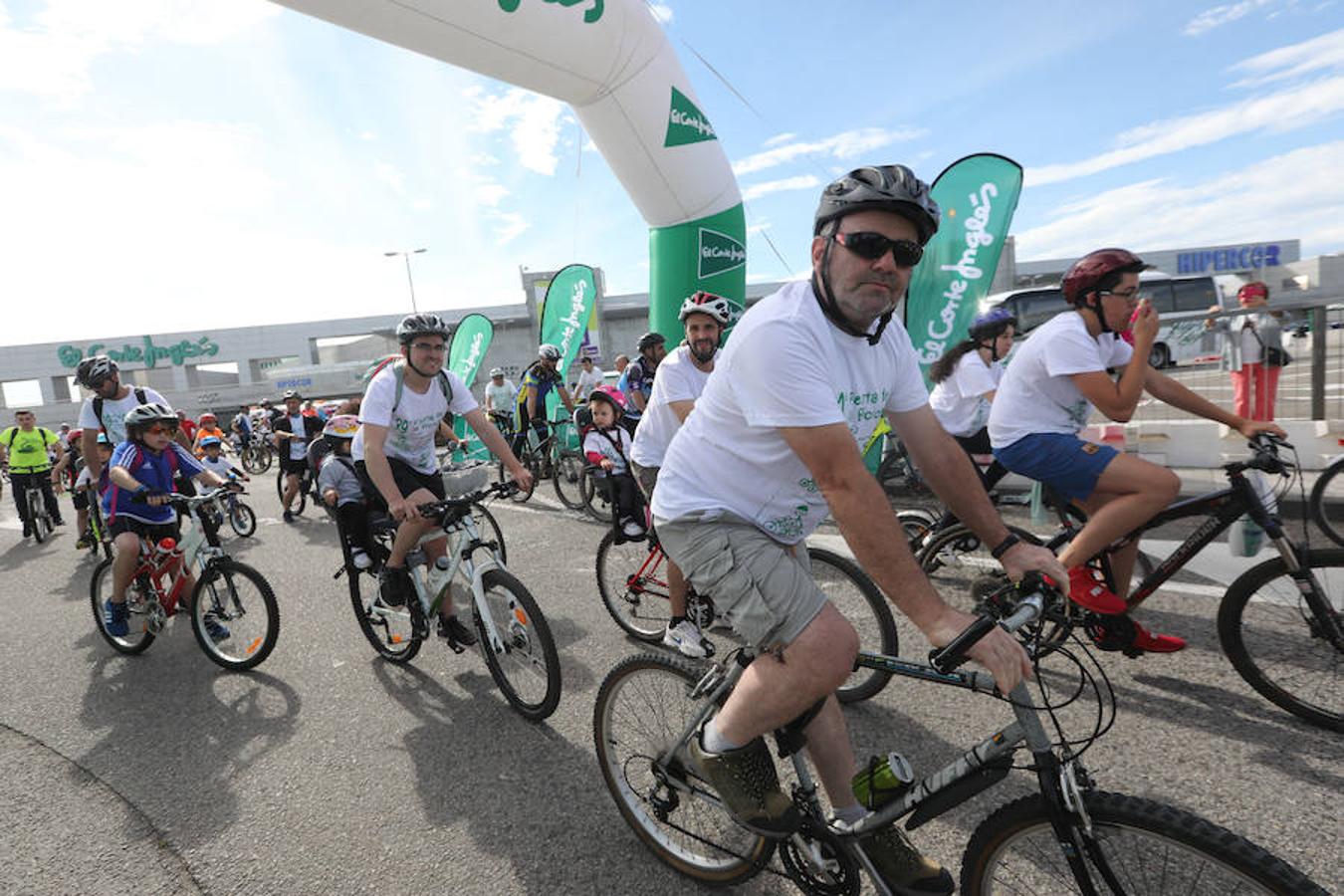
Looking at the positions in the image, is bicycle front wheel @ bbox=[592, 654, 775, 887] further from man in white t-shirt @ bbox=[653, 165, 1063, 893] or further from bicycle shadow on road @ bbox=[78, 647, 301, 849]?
bicycle shadow on road @ bbox=[78, 647, 301, 849]

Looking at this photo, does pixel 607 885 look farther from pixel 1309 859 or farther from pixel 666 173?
pixel 666 173

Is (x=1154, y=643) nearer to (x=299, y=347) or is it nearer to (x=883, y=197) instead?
(x=883, y=197)

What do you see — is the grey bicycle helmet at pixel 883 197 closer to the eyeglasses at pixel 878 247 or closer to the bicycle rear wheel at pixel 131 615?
the eyeglasses at pixel 878 247

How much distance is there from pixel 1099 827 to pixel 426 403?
3714mm

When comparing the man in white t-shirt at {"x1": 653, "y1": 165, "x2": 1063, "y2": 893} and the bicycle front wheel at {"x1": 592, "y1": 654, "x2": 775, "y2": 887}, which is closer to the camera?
the man in white t-shirt at {"x1": 653, "y1": 165, "x2": 1063, "y2": 893}

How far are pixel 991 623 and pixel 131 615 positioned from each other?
18.9 feet

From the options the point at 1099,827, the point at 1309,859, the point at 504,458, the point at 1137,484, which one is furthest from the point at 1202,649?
the point at 504,458

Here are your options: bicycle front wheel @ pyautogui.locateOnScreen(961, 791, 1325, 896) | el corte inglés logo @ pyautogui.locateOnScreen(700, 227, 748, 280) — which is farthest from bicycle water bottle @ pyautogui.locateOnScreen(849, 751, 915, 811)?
el corte inglés logo @ pyautogui.locateOnScreen(700, 227, 748, 280)

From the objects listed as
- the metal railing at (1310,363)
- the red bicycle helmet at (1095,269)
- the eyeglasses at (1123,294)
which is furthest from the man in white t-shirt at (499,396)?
the eyeglasses at (1123,294)

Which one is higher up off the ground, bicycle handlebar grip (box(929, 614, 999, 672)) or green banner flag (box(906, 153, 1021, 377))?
green banner flag (box(906, 153, 1021, 377))

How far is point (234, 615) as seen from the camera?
4.25 metres

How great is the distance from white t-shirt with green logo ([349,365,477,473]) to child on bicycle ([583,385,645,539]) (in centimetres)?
119

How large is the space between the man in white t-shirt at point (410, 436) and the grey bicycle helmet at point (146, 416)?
1539 mm

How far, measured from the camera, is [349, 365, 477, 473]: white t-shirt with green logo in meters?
3.69
